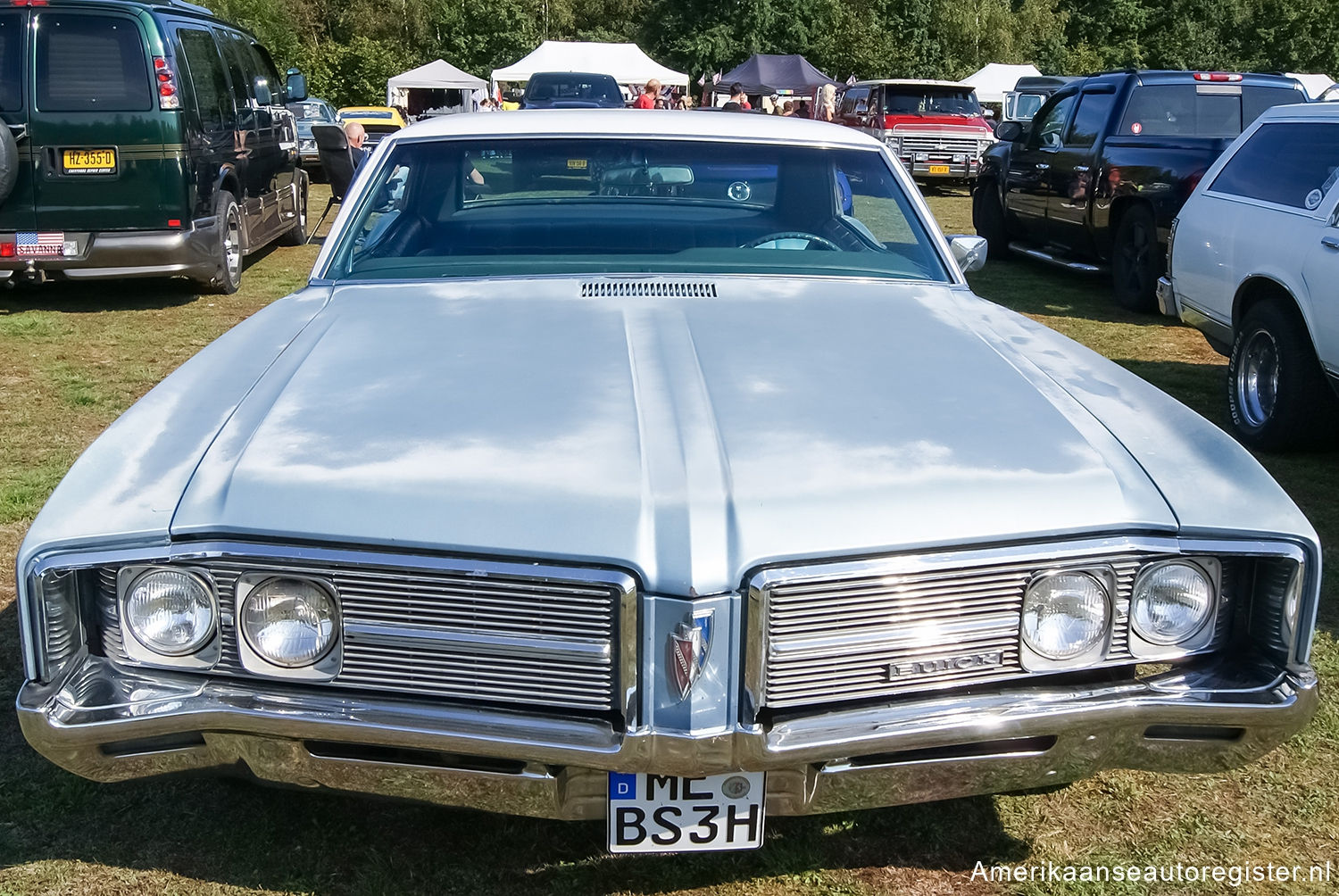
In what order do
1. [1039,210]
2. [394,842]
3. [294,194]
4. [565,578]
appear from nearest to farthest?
1. [565,578]
2. [394,842]
3. [1039,210]
4. [294,194]

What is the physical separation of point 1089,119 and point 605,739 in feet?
31.1

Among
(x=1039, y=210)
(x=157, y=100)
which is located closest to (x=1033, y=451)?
(x=157, y=100)

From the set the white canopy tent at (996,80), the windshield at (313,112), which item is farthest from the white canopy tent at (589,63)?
the windshield at (313,112)

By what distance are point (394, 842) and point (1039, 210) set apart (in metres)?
9.64

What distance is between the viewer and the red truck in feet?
68.6

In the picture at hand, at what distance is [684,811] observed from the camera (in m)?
2.17

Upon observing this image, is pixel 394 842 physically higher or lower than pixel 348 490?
lower

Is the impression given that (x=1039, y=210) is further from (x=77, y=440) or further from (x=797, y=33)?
(x=797, y=33)

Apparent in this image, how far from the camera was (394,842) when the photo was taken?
9.00ft

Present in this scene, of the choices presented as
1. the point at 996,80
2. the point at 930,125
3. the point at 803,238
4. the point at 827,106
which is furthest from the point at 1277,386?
the point at 996,80

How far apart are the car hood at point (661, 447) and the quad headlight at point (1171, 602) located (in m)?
0.11

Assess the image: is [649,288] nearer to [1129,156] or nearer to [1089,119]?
[1129,156]

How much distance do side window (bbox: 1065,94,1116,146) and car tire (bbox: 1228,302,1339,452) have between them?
4.51 metres

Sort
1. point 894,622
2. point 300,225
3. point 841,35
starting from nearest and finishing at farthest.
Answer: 1. point 894,622
2. point 300,225
3. point 841,35
